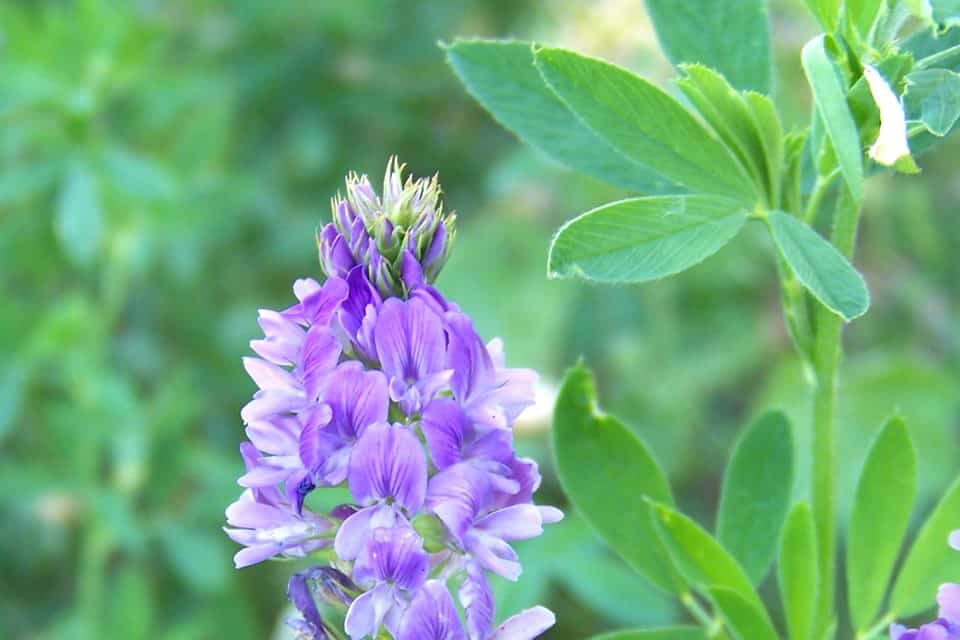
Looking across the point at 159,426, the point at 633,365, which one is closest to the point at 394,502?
the point at 159,426

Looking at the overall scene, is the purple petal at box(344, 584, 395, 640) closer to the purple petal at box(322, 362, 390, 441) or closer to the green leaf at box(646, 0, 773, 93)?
the purple petal at box(322, 362, 390, 441)

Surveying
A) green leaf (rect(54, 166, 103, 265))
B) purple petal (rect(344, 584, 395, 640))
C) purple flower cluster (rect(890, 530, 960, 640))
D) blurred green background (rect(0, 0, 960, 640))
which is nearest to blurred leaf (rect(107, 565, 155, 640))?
blurred green background (rect(0, 0, 960, 640))

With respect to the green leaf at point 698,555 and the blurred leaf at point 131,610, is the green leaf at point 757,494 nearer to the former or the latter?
the green leaf at point 698,555

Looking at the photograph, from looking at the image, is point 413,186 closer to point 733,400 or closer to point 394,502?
point 394,502

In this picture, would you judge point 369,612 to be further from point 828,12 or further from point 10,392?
point 10,392

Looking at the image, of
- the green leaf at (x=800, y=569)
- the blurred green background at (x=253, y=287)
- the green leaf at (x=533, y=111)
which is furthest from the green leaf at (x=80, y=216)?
the green leaf at (x=800, y=569)

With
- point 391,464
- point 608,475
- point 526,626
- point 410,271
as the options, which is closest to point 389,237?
point 410,271
